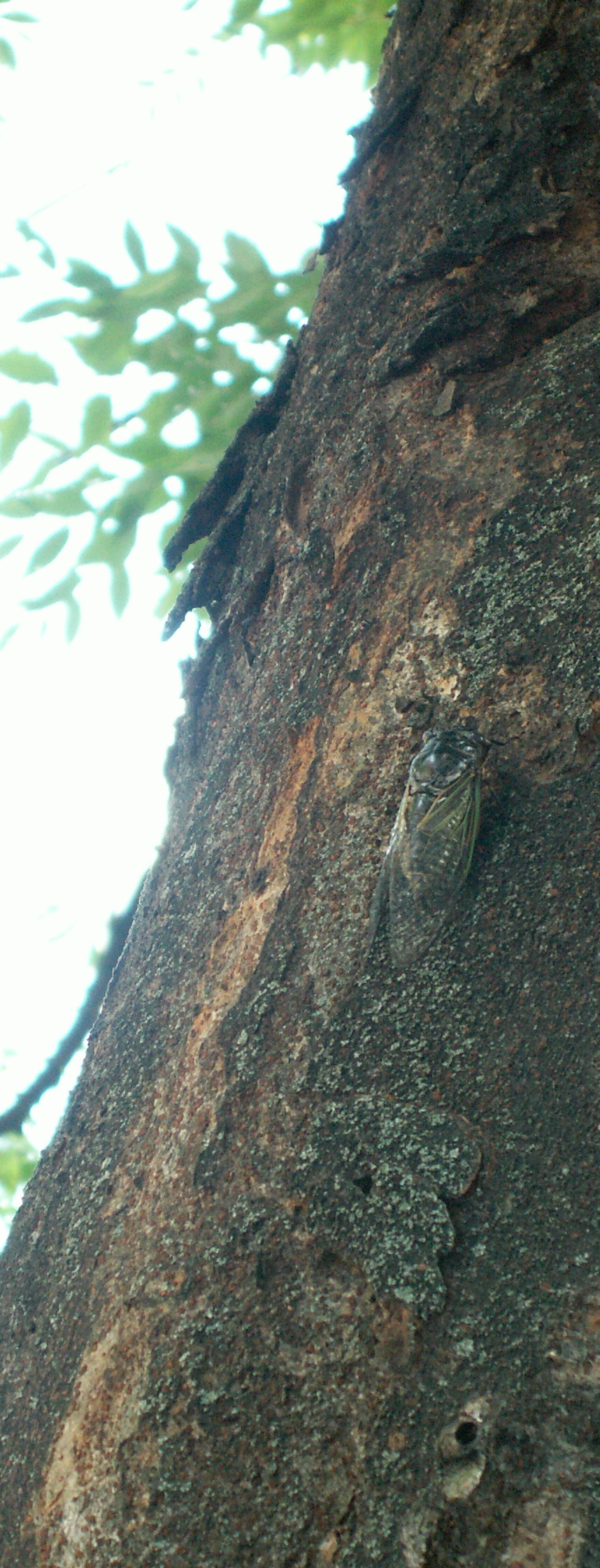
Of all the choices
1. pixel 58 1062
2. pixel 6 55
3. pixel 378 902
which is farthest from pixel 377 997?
pixel 6 55

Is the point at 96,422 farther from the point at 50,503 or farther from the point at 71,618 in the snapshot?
the point at 71,618

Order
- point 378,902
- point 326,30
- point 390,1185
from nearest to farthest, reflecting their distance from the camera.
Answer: point 390,1185 < point 378,902 < point 326,30

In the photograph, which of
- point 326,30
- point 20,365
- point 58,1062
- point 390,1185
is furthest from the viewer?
point 326,30

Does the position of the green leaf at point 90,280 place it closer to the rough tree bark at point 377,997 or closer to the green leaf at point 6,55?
the green leaf at point 6,55

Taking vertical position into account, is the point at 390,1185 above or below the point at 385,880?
below

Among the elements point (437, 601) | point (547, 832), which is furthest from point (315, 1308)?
point (437, 601)

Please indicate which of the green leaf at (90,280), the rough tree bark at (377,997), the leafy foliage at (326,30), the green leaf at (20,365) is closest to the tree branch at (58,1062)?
the rough tree bark at (377,997)

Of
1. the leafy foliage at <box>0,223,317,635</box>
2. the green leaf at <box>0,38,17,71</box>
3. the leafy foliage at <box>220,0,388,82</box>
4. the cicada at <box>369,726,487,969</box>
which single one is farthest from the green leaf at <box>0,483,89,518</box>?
the cicada at <box>369,726,487,969</box>
